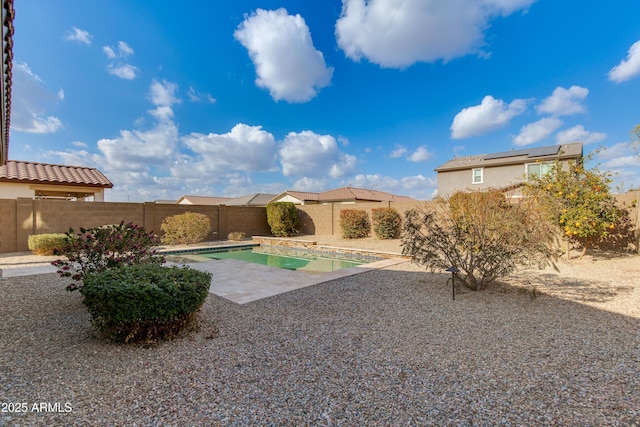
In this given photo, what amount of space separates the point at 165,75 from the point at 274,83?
179 inches

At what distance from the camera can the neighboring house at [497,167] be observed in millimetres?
20984

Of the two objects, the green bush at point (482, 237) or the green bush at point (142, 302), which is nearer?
the green bush at point (142, 302)

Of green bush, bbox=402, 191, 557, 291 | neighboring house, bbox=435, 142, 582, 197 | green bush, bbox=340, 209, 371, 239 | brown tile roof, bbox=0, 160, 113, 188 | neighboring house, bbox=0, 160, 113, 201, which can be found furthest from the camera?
neighboring house, bbox=435, 142, 582, 197

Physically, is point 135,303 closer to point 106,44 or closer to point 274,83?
point 106,44

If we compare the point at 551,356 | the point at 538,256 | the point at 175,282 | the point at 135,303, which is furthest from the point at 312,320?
the point at 538,256

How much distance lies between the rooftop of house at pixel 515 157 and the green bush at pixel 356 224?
12675 millimetres

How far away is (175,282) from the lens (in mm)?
3639

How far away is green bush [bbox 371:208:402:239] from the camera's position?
1476cm

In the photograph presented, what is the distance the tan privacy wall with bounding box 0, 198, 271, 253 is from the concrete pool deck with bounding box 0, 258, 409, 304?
3902mm

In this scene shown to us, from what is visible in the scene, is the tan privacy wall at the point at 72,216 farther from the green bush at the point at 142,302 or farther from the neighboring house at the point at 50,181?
the green bush at the point at 142,302

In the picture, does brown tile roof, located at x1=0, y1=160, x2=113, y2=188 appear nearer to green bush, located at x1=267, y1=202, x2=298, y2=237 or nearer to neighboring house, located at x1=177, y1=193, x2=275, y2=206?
green bush, located at x1=267, y1=202, x2=298, y2=237

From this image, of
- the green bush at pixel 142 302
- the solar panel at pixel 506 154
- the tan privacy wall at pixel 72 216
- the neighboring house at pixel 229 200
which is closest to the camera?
the green bush at pixel 142 302

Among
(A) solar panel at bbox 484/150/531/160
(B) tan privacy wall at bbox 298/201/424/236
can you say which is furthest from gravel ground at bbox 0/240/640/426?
(A) solar panel at bbox 484/150/531/160

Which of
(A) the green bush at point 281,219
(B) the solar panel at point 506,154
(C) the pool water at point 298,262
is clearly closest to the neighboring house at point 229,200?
(A) the green bush at point 281,219
